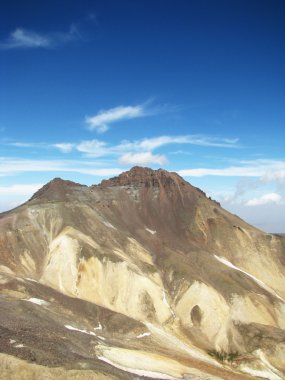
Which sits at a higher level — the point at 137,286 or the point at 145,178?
the point at 145,178

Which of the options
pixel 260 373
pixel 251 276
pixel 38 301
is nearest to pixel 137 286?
pixel 38 301

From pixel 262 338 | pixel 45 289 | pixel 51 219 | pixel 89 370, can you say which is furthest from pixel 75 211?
pixel 89 370

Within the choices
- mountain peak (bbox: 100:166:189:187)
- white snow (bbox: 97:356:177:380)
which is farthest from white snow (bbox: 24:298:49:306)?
mountain peak (bbox: 100:166:189:187)

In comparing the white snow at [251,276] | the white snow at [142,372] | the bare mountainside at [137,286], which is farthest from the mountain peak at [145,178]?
the white snow at [142,372]

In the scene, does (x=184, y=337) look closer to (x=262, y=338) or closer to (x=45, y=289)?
(x=262, y=338)

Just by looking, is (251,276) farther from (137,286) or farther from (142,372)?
(142,372)

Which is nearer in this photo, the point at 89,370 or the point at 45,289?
the point at 89,370

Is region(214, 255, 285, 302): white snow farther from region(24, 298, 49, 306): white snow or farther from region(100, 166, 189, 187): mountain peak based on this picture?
region(24, 298, 49, 306): white snow
